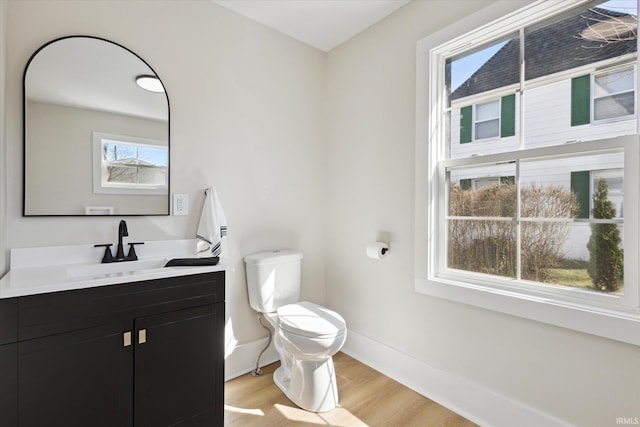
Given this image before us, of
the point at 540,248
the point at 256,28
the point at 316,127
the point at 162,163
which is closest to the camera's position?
the point at 540,248

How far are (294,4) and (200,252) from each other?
1.71 m

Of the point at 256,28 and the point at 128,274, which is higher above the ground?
the point at 256,28

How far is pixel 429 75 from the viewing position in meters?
1.89

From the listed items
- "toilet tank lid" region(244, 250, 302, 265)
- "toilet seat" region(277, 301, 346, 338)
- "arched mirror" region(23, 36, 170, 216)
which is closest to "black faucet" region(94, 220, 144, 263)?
"arched mirror" region(23, 36, 170, 216)

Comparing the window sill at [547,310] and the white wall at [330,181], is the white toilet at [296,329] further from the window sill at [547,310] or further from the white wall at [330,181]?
the window sill at [547,310]

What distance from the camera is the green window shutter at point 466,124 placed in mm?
1825

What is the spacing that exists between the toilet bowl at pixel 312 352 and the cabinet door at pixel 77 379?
781 millimetres

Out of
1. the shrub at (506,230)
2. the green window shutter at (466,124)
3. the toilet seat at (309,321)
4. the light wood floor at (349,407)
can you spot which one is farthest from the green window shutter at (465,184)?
the light wood floor at (349,407)

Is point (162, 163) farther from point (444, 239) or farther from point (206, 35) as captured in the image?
point (444, 239)

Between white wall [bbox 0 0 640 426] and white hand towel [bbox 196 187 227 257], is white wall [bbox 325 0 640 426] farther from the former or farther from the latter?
white hand towel [bbox 196 187 227 257]

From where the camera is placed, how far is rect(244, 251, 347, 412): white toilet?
1.70 metres

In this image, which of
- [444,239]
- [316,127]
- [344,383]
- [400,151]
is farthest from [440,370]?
[316,127]

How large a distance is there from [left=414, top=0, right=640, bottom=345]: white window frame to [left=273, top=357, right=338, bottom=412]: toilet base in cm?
75

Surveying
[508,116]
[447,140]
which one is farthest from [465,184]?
[508,116]
